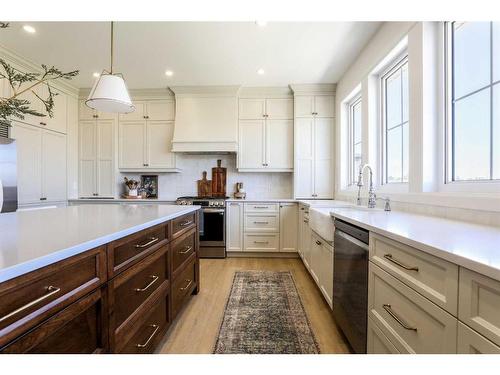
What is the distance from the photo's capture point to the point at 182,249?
195 cm

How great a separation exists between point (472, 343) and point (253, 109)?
3.73 metres

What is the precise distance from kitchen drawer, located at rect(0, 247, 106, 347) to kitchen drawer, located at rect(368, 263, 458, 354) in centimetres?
118

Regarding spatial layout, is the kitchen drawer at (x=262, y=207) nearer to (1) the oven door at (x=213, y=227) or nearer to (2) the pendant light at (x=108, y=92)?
(1) the oven door at (x=213, y=227)

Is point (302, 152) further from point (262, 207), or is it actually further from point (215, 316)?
point (215, 316)

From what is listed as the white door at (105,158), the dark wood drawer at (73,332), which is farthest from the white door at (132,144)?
the dark wood drawer at (73,332)

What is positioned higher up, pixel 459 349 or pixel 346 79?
pixel 346 79

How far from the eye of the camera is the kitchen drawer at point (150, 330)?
47.5 inches

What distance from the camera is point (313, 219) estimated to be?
97.0 inches

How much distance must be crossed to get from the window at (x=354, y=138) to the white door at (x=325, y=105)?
1.17ft

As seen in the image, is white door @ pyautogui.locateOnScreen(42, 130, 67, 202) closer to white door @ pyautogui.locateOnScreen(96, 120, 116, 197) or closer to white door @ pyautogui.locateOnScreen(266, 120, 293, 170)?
white door @ pyautogui.locateOnScreen(96, 120, 116, 197)

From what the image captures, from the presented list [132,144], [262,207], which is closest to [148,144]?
[132,144]
